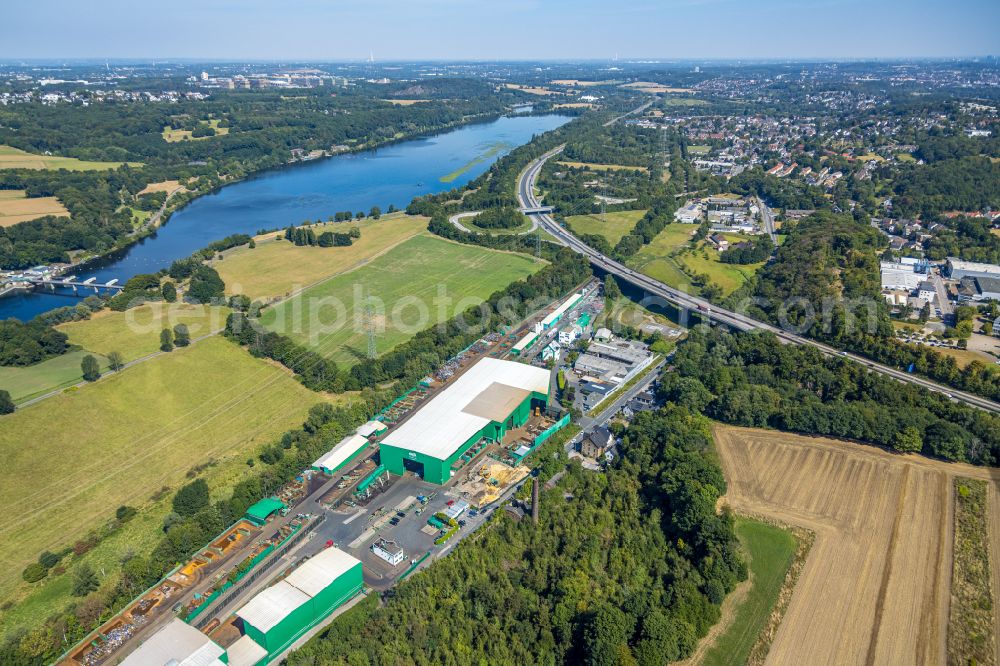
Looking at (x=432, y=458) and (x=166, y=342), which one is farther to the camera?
(x=166, y=342)

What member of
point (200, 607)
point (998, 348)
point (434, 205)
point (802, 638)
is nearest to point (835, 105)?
point (434, 205)

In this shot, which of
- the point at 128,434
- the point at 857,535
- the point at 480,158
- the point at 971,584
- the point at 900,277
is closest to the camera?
the point at 971,584

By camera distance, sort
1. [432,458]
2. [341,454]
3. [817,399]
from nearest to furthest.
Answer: [432,458] → [341,454] → [817,399]

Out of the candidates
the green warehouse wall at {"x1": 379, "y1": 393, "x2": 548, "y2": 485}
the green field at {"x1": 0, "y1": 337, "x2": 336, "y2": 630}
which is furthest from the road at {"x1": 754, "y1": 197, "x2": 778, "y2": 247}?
the green field at {"x1": 0, "y1": 337, "x2": 336, "y2": 630}

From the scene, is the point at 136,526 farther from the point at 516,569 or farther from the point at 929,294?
the point at 929,294

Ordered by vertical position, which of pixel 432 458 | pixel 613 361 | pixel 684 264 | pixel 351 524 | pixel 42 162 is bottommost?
pixel 351 524

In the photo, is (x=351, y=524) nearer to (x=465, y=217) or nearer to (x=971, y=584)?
(x=971, y=584)

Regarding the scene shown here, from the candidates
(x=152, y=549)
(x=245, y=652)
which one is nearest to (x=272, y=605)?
(x=245, y=652)
